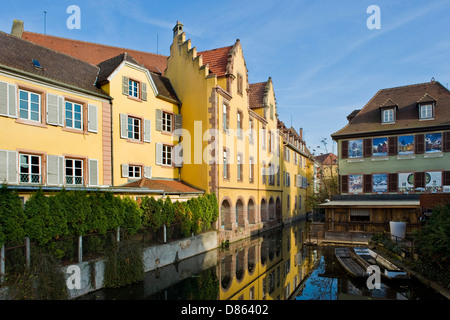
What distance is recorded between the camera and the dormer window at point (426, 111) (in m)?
25.3

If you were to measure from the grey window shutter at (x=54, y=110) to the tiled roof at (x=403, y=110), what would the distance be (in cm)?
2064

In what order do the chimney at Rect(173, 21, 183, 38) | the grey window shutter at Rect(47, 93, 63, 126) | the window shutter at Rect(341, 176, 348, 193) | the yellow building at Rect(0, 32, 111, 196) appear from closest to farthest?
the yellow building at Rect(0, 32, 111, 196) → the grey window shutter at Rect(47, 93, 63, 126) → the chimney at Rect(173, 21, 183, 38) → the window shutter at Rect(341, 176, 348, 193)

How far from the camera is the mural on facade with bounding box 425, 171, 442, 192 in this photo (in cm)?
2452

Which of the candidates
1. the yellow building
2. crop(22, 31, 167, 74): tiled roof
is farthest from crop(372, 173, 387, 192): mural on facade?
crop(22, 31, 167, 74): tiled roof

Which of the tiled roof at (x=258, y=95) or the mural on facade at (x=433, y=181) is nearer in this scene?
the mural on facade at (x=433, y=181)

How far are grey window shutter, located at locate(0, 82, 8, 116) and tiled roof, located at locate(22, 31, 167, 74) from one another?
56.7ft

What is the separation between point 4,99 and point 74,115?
3187mm

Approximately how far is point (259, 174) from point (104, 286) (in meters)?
19.0

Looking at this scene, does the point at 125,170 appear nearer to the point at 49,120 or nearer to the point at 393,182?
the point at 49,120

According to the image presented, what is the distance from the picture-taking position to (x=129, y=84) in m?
18.8

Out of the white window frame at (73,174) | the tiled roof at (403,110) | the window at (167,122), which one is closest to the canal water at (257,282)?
the white window frame at (73,174)

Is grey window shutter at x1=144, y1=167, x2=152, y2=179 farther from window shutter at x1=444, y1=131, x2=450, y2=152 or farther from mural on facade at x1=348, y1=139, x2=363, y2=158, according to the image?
window shutter at x1=444, y1=131, x2=450, y2=152

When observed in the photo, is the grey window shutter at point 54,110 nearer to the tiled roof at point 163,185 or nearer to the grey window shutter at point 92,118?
the grey window shutter at point 92,118

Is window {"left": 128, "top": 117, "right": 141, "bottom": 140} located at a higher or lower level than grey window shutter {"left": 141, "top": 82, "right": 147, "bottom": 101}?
lower
